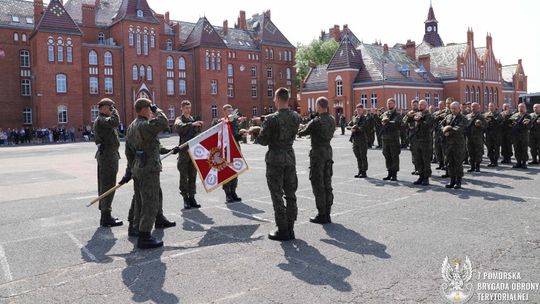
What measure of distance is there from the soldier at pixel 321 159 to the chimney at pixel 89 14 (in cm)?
5470

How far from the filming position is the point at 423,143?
12.2 meters

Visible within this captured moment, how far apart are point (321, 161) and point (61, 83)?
48322 mm

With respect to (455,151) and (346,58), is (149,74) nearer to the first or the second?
(346,58)

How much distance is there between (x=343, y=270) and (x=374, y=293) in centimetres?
75

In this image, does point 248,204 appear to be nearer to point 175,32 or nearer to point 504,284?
point 504,284

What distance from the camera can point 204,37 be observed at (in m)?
60.8

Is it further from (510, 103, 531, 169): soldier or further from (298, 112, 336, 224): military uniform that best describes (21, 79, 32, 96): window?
(298, 112, 336, 224): military uniform

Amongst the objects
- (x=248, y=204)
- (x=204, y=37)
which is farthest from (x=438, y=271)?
(x=204, y=37)

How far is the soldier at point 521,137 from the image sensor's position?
51.9ft

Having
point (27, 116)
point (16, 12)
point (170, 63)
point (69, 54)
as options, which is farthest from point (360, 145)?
point (16, 12)

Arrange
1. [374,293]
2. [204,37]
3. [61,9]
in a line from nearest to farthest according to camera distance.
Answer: [374,293]
[61,9]
[204,37]

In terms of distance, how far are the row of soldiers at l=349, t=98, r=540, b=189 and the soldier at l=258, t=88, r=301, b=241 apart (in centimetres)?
585

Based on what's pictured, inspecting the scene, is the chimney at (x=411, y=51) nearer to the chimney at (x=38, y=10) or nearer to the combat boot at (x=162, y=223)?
the chimney at (x=38, y=10)

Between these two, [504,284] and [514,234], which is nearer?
[504,284]
